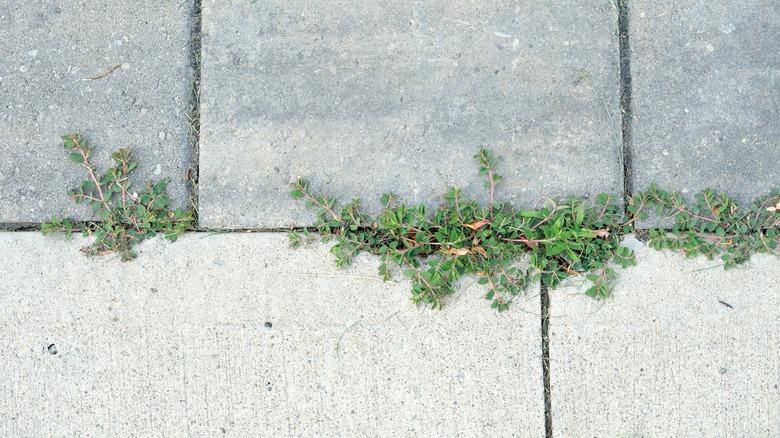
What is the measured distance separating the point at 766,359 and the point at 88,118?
266cm

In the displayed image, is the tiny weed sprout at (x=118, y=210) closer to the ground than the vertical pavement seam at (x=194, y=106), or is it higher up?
closer to the ground

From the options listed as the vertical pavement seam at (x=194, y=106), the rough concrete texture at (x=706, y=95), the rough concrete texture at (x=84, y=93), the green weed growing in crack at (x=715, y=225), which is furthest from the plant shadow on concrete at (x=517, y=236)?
the rough concrete texture at (x=84, y=93)

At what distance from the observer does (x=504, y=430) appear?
2.59 meters

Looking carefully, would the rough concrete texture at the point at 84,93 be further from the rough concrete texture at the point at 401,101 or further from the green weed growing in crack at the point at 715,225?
the green weed growing in crack at the point at 715,225

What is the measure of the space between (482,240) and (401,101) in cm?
61

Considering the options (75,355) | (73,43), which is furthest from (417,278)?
(73,43)

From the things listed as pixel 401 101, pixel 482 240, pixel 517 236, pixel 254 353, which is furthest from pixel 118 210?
Result: pixel 517 236

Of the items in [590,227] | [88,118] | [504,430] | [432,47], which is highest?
[432,47]

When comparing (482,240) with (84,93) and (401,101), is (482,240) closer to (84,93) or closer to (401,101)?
(401,101)

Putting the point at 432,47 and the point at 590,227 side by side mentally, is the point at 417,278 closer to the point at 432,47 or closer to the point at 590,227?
the point at 590,227

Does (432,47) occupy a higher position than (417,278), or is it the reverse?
(432,47)

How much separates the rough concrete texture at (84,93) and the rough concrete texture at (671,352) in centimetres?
159

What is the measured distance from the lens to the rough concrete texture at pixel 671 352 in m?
2.57

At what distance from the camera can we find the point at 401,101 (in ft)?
8.84
